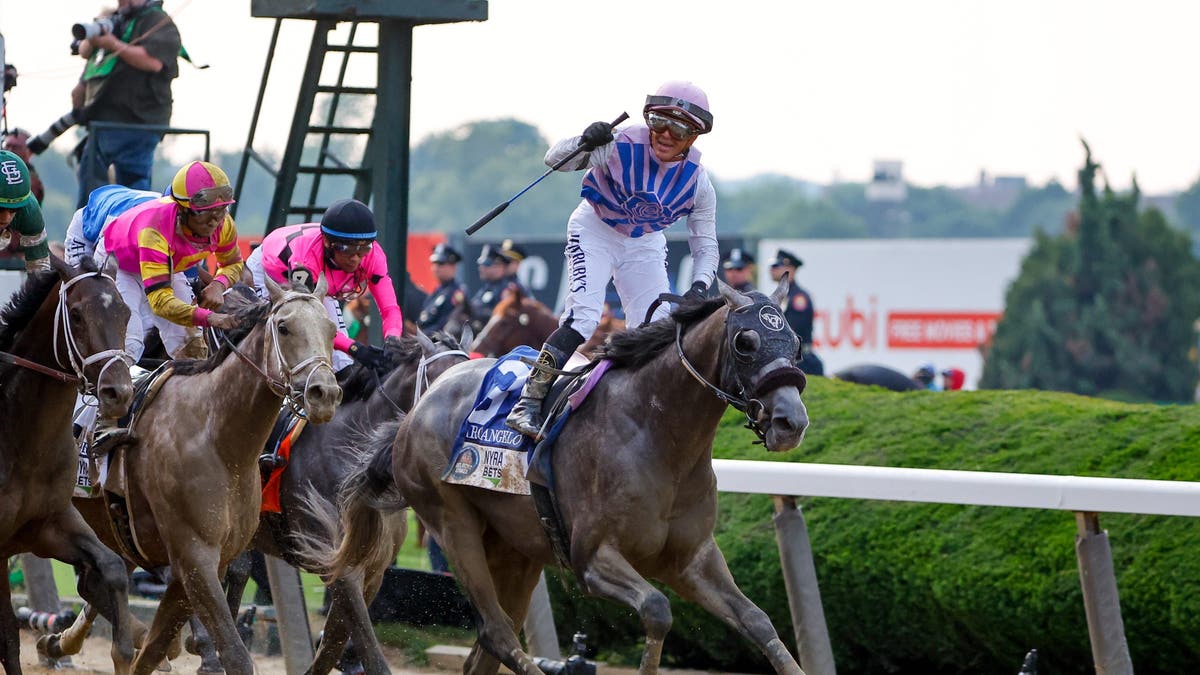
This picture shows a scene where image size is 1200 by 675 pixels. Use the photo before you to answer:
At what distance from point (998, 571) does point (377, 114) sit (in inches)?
177

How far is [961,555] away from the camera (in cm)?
740

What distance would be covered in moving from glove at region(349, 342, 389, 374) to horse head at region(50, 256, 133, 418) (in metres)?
1.43

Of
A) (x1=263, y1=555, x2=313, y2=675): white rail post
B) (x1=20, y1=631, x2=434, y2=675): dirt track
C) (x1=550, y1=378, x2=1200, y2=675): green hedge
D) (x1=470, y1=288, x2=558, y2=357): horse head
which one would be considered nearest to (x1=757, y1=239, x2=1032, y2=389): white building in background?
(x1=470, y1=288, x2=558, y2=357): horse head

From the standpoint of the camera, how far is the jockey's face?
7.22 meters

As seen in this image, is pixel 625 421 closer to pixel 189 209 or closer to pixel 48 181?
pixel 189 209

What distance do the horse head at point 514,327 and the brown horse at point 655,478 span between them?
208 inches

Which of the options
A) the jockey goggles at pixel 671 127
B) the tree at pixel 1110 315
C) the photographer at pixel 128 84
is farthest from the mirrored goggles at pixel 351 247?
the tree at pixel 1110 315

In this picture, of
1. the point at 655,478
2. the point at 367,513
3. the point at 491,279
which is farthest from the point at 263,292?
the point at 491,279

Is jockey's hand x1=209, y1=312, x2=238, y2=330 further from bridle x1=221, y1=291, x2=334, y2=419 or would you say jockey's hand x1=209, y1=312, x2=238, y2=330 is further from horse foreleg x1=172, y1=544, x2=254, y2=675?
horse foreleg x1=172, y1=544, x2=254, y2=675

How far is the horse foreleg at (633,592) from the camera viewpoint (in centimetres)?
575

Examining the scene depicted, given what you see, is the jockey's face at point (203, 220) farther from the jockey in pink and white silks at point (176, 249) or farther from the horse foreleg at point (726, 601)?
the horse foreleg at point (726, 601)

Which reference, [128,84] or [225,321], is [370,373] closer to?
[225,321]

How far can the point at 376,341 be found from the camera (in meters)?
10.2

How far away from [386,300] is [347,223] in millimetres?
461
